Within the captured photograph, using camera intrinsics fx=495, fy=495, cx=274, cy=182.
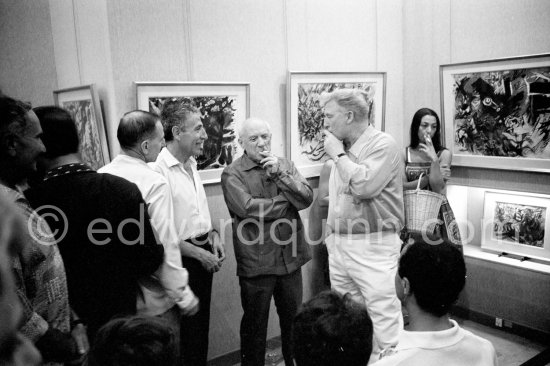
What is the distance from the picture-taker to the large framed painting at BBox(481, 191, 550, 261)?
4.22 m

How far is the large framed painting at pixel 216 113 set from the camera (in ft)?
11.8

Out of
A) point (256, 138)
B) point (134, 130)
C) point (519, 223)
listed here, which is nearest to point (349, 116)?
point (256, 138)

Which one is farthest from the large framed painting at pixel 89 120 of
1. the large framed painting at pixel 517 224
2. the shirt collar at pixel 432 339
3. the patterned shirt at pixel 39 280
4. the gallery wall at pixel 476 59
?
the large framed painting at pixel 517 224

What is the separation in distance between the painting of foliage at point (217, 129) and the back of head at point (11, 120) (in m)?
2.01

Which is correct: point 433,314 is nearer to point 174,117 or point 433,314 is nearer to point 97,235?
point 97,235

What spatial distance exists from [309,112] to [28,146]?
2984 mm

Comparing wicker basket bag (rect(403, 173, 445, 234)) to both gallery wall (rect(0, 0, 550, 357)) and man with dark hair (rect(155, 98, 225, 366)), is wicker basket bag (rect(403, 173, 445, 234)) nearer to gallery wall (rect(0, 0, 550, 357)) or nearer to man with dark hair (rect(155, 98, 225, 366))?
gallery wall (rect(0, 0, 550, 357))

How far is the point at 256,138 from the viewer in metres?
3.30

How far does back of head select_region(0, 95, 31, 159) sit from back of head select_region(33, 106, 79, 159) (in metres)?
0.42

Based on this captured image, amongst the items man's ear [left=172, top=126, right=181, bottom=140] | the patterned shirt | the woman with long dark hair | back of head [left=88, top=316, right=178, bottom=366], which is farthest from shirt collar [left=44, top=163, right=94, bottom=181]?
the woman with long dark hair

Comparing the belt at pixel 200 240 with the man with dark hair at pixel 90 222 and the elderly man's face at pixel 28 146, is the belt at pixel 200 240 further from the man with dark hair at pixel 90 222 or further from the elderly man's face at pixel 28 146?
the elderly man's face at pixel 28 146

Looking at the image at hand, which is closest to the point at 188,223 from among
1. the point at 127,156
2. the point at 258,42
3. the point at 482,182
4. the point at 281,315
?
the point at 127,156

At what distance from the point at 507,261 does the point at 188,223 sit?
2947mm

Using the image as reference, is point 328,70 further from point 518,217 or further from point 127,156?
point 127,156
